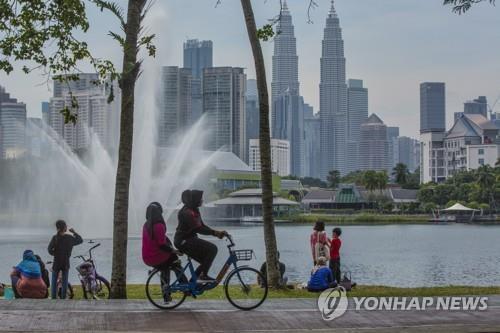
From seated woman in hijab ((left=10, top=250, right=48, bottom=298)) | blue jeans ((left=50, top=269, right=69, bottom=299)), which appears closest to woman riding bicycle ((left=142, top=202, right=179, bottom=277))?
seated woman in hijab ((left=10, top=250, right=48, bottom=298))

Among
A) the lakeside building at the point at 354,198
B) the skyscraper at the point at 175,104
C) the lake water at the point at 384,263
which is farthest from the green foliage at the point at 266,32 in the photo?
the skyscraper at the point at 175,104

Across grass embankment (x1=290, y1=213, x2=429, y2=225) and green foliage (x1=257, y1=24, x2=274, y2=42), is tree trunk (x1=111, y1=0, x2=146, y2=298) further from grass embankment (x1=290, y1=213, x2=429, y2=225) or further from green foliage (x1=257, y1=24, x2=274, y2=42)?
grass embankment (x1=290, y1=213, x2=429, y2=225)

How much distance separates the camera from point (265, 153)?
61.8 feet

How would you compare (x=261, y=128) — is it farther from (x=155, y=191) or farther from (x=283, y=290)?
(x=155, y=191)

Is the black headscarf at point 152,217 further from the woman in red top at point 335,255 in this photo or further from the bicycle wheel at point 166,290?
the woman in red top at point 335,255

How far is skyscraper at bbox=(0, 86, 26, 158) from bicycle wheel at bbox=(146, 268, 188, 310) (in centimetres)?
11872

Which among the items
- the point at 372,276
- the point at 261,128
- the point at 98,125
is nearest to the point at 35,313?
the point at 261,128

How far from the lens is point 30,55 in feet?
50.1

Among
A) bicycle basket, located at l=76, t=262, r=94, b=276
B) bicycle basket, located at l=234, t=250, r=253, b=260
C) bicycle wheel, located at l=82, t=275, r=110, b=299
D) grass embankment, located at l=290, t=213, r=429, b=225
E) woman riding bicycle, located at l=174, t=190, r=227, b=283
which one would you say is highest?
woman riding bicycle, located at l=174, t=190, r=227, b=283

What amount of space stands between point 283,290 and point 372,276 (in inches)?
762

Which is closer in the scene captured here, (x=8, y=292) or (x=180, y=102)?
(x=8, y=292)

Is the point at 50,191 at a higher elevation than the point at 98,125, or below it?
below

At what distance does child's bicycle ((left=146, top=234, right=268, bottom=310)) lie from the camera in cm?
1352

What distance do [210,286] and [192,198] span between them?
1458mm
